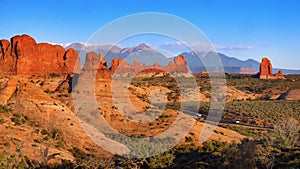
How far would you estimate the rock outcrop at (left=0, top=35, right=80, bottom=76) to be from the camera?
250 ft

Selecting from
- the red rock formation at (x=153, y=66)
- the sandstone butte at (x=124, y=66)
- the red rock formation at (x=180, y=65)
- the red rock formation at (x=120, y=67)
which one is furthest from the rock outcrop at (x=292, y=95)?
the red rock formation at (x=180, y=65)

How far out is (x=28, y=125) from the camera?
24.8 meters

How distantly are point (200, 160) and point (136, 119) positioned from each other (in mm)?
11908

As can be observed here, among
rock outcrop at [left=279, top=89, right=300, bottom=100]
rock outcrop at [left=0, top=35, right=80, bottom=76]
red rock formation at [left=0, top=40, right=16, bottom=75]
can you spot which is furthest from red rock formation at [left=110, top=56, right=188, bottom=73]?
rock outcrop at [left=279, top=89, right=300, bottom=100]

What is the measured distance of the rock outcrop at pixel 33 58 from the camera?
76.1 m

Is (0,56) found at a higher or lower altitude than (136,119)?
higher

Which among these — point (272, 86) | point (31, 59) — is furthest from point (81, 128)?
point (272, 86)

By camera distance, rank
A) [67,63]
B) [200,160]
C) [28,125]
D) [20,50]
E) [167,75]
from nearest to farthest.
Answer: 1. [200,160]
2. [28,125]
3. [20,50]
4. [67,63]
5. [167,75]

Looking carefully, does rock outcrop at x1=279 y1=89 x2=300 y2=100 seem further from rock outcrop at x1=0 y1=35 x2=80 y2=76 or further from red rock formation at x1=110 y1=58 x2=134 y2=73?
rock outcrop at x1=0 y1=35 x2=80 y2=76

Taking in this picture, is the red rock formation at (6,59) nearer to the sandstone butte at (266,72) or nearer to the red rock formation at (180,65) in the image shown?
the red rock formation at (180,65)

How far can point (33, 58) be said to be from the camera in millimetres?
78562

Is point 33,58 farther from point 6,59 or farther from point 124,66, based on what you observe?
point 124,66

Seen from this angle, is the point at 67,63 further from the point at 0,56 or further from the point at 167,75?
the point at 167,75

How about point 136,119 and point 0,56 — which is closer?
point 136,119
